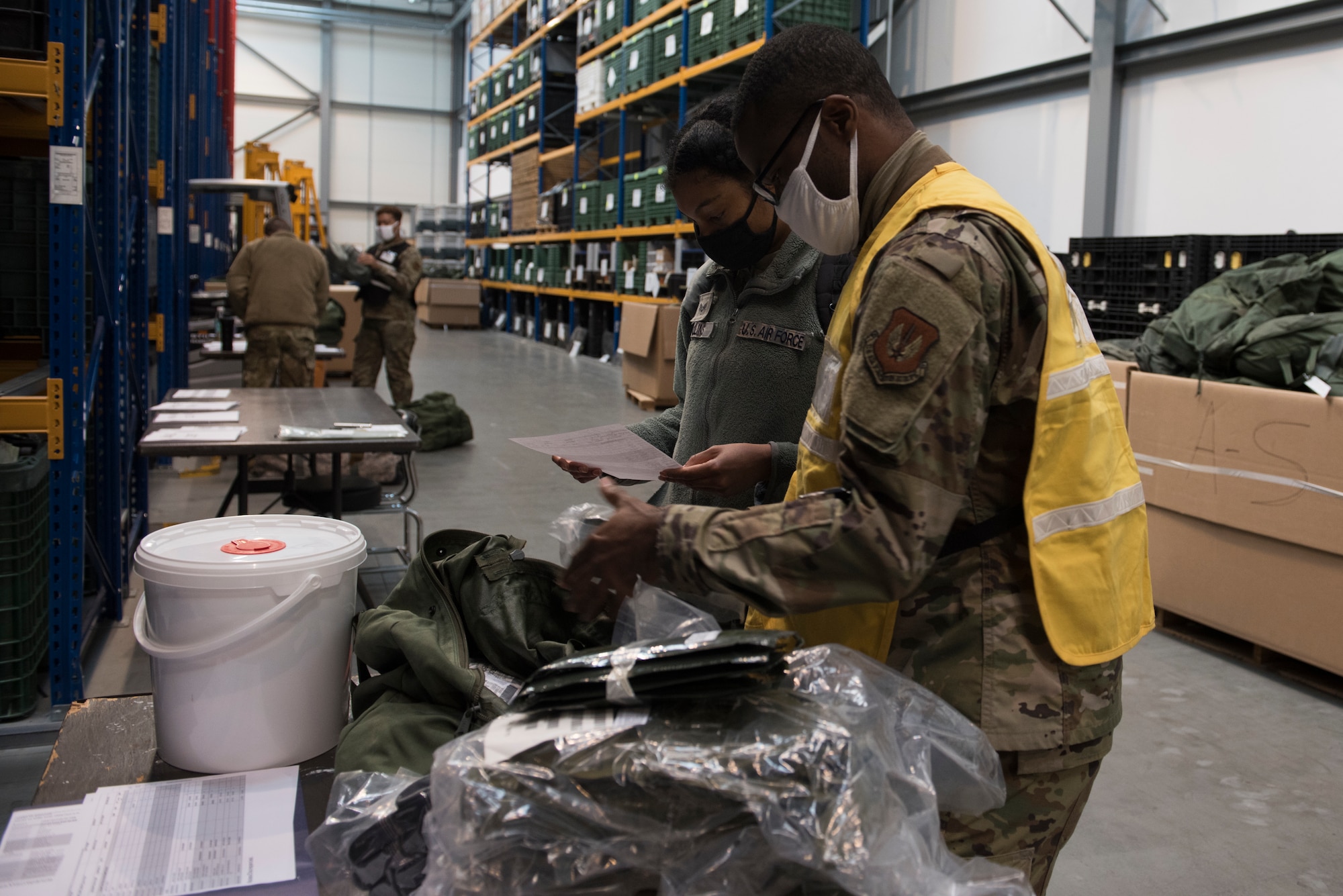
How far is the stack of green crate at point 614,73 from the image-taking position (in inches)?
481

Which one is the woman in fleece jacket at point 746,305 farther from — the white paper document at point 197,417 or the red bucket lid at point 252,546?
the white paper document at point 197,417

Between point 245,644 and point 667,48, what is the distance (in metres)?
10.7

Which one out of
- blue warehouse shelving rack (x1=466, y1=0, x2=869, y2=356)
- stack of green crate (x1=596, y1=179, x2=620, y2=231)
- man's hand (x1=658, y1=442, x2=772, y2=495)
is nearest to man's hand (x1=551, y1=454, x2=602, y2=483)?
man's hand (x1=658, y1=442, x2=772, y2=495)

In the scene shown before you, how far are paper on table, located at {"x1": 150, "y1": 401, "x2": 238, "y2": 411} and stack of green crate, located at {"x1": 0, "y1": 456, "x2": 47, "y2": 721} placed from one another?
986mm

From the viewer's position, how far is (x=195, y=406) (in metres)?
4.32

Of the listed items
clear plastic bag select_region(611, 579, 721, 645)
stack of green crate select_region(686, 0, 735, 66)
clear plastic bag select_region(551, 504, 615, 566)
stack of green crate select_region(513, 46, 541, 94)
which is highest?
stack of green crate select_region(513, 46, 541, 94)

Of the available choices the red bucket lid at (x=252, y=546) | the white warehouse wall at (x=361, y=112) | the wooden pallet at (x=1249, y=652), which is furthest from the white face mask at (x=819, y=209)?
the white warehouse wall at (x=361, y=112)

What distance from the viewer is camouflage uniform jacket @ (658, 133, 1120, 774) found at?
997 millimetres

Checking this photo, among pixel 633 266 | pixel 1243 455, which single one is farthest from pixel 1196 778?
pixel 633 266

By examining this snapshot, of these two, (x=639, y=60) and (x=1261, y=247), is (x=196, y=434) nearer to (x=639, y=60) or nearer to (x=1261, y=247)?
(x=1261, y=247)

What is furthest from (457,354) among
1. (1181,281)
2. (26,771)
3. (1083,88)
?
(26,771)

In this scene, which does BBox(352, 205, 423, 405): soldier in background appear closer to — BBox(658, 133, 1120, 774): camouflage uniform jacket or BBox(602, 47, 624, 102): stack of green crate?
BBox(602, 47, 624, 102): stack of green crate

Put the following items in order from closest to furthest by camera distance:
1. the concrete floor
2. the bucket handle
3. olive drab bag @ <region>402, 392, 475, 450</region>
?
1. the bucket handle
2. the concrete floor
3. olive drab bag @ <region>402, 392, 475, 450</region>

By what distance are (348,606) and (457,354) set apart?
13.4 metres
